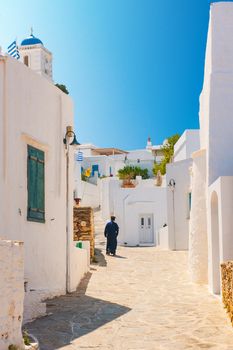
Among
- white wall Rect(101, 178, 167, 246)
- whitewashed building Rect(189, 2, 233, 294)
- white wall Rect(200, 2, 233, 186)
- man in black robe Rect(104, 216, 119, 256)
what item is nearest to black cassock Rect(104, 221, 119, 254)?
man in black robe Rect(104, 216, 119, 256)

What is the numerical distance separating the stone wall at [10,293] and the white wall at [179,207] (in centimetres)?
1739

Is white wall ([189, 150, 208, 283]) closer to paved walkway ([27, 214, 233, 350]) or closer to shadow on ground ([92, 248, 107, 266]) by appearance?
paved walkway ([27, 214, 233, 350])

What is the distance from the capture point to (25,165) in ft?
33.9

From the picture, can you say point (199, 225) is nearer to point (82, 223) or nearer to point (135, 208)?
point (82, 223)

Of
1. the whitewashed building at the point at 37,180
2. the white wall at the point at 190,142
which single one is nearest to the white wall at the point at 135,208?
the white wall at the point at 190,142

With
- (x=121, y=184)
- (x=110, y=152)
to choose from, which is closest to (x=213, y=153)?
(x=121, y=184)

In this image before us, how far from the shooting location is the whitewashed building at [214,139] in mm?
12727

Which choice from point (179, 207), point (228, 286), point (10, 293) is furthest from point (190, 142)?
point (10, 293)

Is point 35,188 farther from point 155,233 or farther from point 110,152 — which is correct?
point 110,152

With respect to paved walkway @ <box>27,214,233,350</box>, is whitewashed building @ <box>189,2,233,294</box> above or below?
above

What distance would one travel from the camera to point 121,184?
34.4 meters

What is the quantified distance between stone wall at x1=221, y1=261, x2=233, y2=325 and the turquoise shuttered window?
12.4ft

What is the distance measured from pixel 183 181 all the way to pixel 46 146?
525 inches

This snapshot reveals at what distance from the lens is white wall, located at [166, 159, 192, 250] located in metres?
23.4
